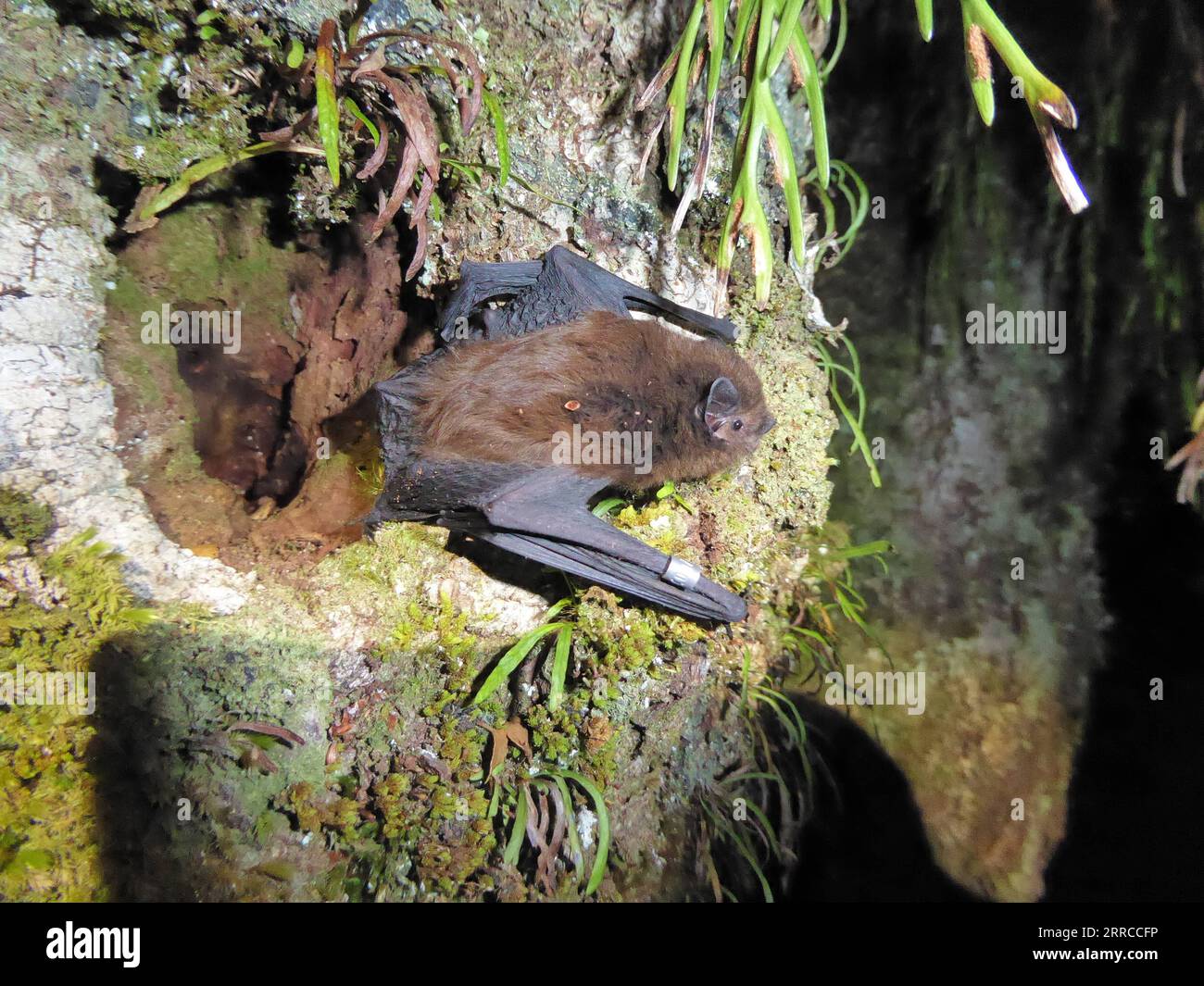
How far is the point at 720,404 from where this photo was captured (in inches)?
77.4

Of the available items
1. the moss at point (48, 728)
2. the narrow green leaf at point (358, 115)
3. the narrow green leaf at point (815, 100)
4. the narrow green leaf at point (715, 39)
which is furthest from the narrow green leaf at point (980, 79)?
the moss at point (48, 728)

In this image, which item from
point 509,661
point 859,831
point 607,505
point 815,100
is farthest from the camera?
point 859,831

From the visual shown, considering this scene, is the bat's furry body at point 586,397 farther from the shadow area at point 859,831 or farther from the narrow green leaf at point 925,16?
the shadow area at point 859,831

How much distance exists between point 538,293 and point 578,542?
0.88 m

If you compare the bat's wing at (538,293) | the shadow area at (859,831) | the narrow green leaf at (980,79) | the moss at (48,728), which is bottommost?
the shadow area at (859,831)

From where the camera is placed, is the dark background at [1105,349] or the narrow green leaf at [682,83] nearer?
the narrow green leaf at [682,83]

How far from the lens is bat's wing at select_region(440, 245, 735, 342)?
6.77 ft

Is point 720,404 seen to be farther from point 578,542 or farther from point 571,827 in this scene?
point 571,827

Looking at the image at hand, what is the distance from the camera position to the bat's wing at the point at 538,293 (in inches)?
81.3

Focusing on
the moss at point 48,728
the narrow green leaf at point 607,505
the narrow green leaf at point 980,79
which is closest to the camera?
the narrow green leaf at point 980,79

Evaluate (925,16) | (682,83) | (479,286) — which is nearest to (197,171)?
(479,286)

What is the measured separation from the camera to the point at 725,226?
186 centimetres

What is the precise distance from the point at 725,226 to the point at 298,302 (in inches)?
62.7

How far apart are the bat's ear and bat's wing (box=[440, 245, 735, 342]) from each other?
1.42 ft
